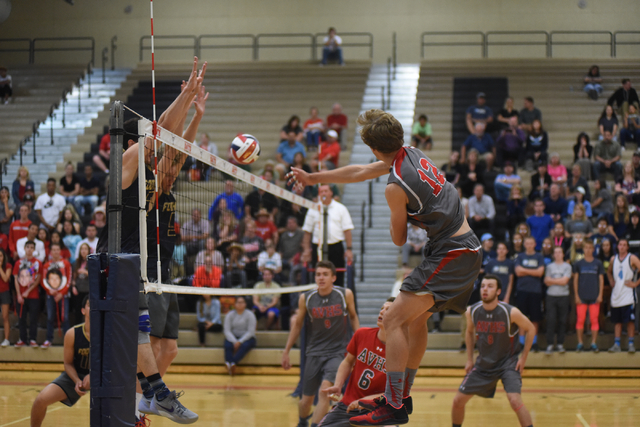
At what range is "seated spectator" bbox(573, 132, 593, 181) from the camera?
14.4m

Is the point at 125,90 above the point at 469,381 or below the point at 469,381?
above

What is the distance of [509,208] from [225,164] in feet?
27.9

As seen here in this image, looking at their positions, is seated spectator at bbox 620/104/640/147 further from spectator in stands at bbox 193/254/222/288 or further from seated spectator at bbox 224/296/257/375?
spectator in stands at bbox 193/254/222/288

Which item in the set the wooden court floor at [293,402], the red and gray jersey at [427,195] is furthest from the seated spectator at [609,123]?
the red and gray jersey at [427,195]

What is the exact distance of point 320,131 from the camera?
1614 cm

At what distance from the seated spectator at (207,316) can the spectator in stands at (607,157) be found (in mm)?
8351

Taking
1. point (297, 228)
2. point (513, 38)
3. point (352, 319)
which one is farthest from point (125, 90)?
point (352, 319)

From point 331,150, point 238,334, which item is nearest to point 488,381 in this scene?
point 238,334

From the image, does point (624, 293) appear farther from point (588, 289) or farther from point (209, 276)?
point (209, 276)

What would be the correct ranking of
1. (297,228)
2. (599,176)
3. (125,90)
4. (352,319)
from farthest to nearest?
1. (125,90)
2. (599,176)
3. (297,228)
4. (352,319)

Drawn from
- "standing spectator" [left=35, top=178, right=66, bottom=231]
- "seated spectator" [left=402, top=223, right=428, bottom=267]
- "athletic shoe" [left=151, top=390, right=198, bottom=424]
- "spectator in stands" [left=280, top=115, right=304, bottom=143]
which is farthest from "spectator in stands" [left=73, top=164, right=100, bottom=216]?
"athletic shoe" [left=151, top=390, right=198, bottom=424]

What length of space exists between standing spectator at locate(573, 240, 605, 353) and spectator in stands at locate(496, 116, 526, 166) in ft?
13.8

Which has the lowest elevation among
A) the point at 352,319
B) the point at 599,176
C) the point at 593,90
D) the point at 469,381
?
the point at 469,381

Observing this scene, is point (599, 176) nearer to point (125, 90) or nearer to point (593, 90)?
point (593, 90)
